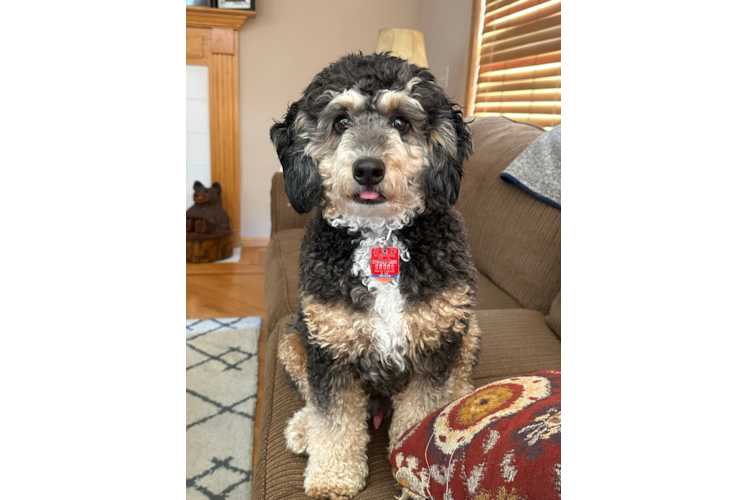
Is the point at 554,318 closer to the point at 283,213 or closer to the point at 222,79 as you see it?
the point at 283,213

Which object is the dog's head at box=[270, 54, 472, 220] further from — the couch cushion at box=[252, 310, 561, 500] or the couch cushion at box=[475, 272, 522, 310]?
the couch cushion at box=[475, 272, 522, 310]

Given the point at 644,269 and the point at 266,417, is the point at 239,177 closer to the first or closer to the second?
the point at 266,417

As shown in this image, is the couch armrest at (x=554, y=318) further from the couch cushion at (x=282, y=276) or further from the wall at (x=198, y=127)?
the wall at (x=198, y=127)

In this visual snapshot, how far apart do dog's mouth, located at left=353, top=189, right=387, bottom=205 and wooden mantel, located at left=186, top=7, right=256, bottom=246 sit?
12.8 ft

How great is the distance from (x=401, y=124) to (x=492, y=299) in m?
1.05

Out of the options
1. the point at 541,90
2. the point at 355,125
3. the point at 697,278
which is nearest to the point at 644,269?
the point at 697,278

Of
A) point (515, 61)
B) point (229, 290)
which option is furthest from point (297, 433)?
point (229, 290)

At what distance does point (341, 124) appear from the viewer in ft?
3.91

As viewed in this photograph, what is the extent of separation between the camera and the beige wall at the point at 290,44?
4.67 m
